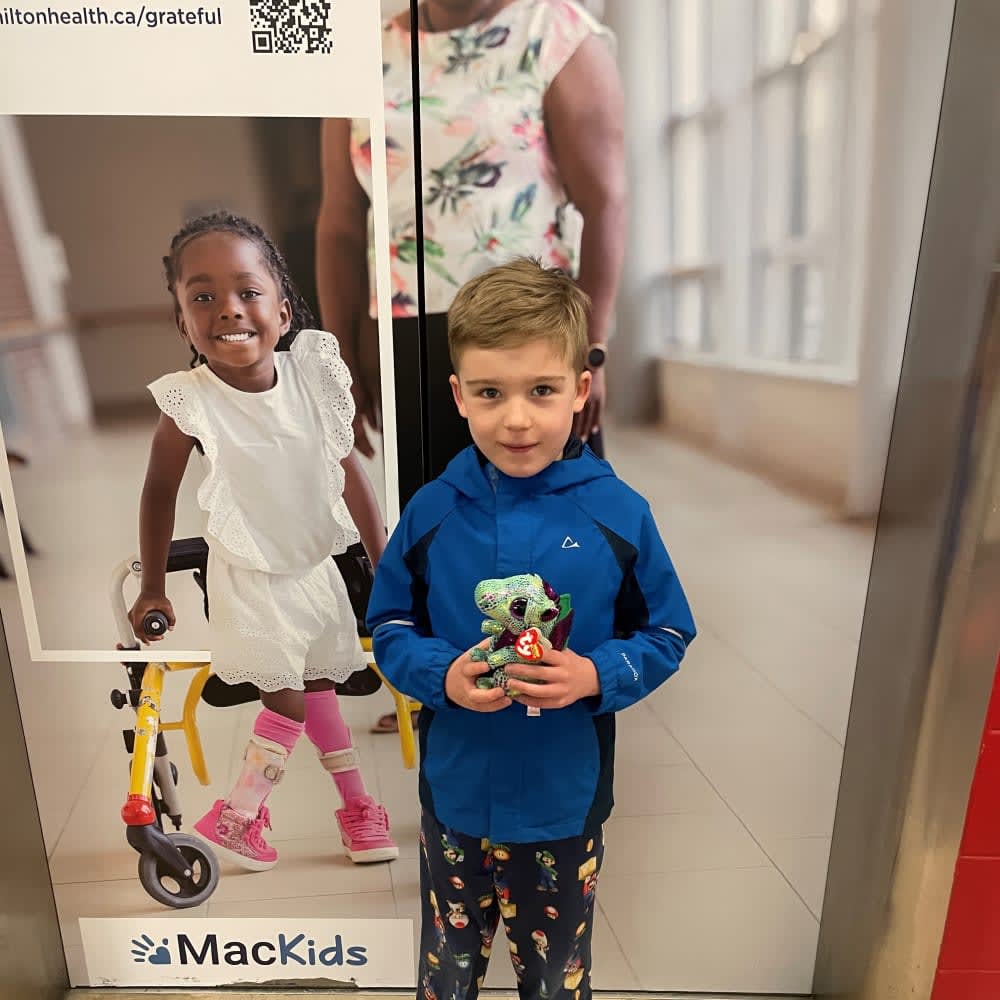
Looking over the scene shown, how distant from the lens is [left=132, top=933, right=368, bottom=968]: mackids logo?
5.46 ft

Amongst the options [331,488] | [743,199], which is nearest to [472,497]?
[331,488]

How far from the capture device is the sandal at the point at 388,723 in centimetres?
153

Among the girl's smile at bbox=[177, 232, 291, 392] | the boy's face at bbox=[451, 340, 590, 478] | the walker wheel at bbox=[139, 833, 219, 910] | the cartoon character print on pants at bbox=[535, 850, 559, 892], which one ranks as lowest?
the walker wheel at bbox=[139, 833, 219, 910]

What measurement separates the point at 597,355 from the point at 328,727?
85 cm

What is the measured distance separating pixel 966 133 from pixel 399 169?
87 centimetres

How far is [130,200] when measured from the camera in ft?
4.18

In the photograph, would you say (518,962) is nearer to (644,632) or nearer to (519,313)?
(644,632)

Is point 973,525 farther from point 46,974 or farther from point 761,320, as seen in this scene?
point 46,974

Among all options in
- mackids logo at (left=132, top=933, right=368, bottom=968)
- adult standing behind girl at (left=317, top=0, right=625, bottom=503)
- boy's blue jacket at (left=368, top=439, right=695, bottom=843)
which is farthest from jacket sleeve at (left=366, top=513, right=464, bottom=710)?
mackids logo at (left=132, top=933, right=368, bottom=968)

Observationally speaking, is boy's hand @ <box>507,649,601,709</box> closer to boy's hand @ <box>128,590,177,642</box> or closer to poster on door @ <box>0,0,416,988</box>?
poster on door @ <box>0,0,416,988</box>

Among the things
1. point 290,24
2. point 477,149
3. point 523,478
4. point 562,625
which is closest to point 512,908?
point 562,625

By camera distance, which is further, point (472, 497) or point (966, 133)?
point (966, 133)

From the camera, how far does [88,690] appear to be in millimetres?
1523

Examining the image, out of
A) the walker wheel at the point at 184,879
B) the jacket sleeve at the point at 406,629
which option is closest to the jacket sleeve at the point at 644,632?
the jacket sleeve at the point at 406,629
